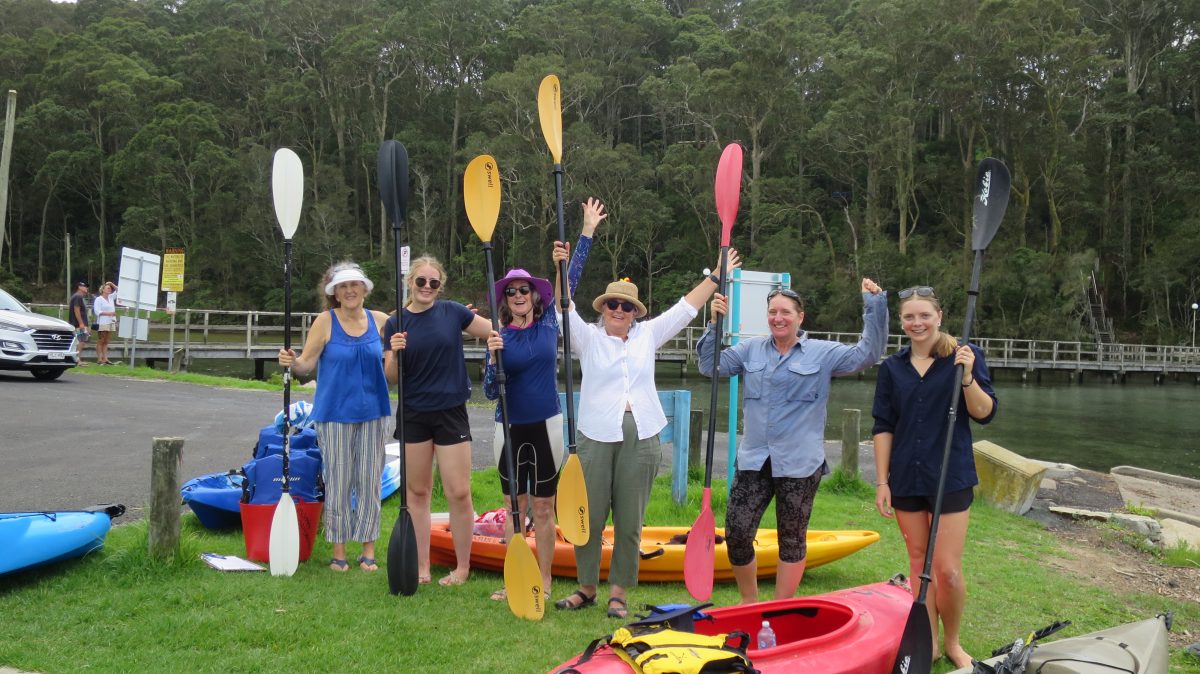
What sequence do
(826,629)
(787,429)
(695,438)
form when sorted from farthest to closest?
(695,438)
(787,429)
(826,629)

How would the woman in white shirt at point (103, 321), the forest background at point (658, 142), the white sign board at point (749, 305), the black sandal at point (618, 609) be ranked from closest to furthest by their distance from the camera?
the black sandal at point (618, 609)
the white sign board at point (749, 305)
the woman in white shirt at point (103, 321)
the forest background at point (658, 142)

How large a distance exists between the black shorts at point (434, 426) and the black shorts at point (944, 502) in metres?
2.06

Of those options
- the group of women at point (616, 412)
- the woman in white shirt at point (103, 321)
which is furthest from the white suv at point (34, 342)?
the group of women at point (616, 412)

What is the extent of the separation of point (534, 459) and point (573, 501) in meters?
0.32

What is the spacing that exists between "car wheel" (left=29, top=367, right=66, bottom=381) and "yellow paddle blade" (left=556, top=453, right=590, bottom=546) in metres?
12.6

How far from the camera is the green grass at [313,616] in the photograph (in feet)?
10.8

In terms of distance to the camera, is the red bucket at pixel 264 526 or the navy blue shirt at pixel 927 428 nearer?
the navy blue shirt at pixel 927 428

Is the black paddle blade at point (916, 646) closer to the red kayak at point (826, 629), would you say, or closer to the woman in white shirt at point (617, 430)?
the red kayak at point (826, 629)

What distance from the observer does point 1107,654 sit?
116 inches

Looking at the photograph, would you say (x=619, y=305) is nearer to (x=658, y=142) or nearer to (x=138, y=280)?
(x=138, y=280)

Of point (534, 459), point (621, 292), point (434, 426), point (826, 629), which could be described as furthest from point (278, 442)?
point (826, 629)

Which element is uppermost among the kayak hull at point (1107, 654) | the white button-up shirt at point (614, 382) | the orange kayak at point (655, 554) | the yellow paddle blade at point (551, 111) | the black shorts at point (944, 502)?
the yellow paddle blade at point (551, 111)

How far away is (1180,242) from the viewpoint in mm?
38719

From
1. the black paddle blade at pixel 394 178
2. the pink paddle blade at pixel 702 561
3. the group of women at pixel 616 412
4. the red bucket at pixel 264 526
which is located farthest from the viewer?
the black paddle blade at pixel 394 178
